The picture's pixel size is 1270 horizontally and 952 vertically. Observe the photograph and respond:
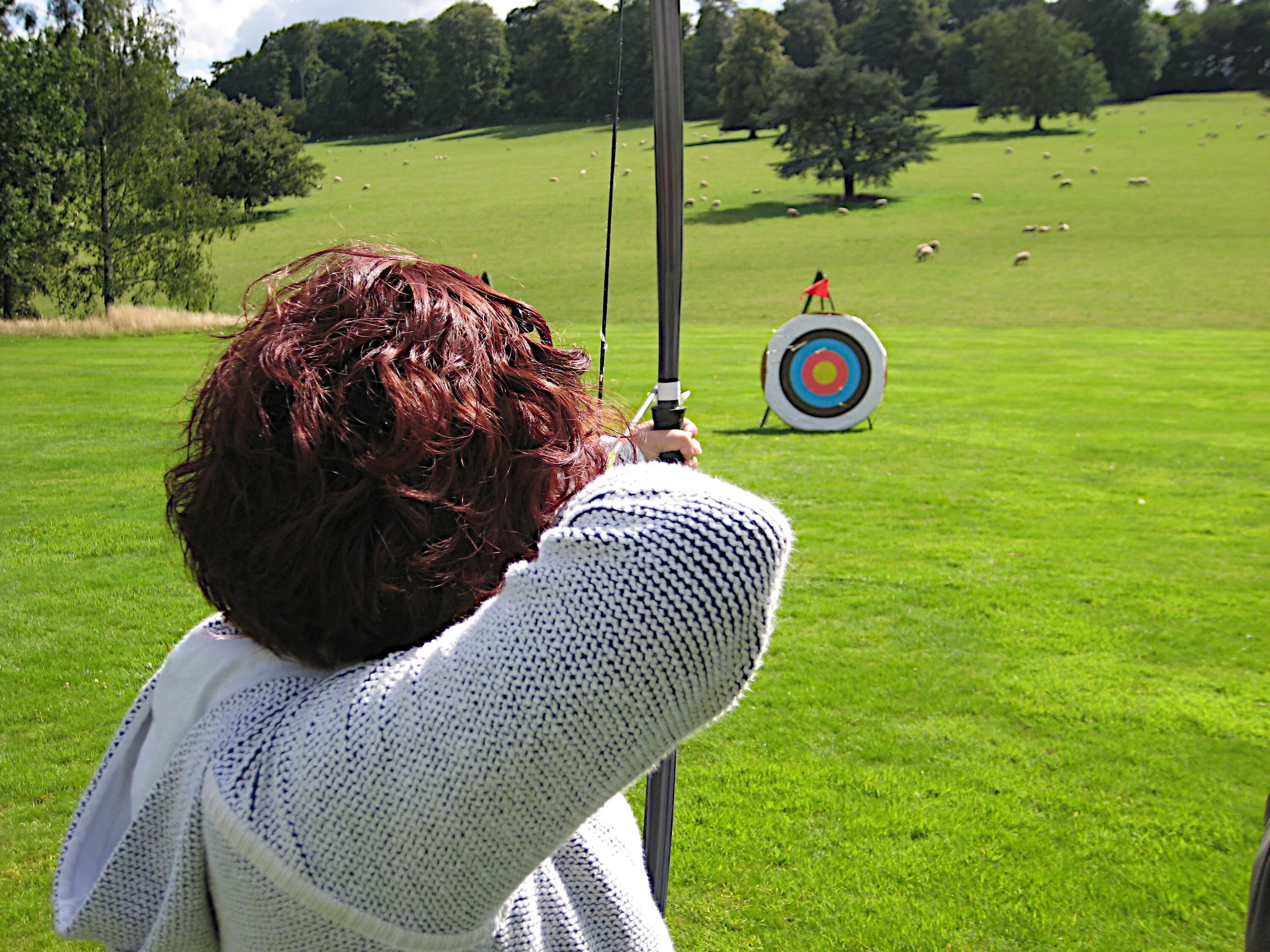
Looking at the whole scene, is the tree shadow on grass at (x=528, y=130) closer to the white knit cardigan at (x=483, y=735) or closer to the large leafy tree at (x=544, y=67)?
the large leafy tree at (x=544, y=67)

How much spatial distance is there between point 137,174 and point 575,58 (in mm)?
35727

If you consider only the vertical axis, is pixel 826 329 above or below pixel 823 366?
above

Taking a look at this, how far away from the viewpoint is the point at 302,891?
0.65 meters

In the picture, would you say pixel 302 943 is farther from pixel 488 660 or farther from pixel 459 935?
pixel 488 660

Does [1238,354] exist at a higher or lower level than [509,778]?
lower

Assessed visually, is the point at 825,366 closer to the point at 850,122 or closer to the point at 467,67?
the point at 850,122

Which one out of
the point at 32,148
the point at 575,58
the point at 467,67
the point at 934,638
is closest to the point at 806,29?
the point at 575,58

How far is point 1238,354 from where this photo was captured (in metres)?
12.9

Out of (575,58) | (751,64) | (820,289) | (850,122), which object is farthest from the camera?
(575,58)

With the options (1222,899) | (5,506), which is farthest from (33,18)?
(1222,899)

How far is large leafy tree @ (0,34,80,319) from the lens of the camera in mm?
17422

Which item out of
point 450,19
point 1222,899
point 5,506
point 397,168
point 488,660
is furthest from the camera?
point 450,19

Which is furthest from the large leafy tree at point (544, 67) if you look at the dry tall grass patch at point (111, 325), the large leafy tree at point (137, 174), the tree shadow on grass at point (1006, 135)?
the dry tall grass patch at point (111, 325)

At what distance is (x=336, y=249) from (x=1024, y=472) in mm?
A: 6844
